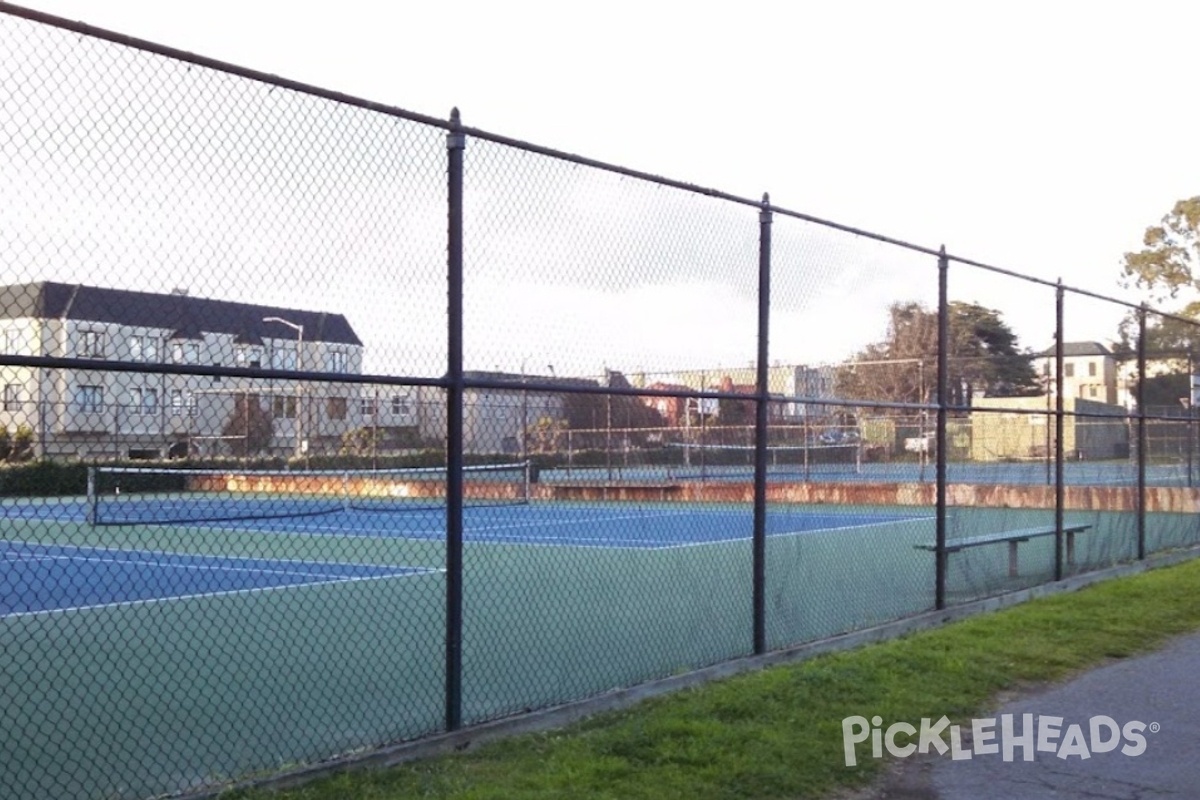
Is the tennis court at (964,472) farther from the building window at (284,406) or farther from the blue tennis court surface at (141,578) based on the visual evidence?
the building window at (284,406)

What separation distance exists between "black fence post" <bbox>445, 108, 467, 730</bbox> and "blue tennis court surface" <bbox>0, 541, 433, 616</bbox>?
581 cm

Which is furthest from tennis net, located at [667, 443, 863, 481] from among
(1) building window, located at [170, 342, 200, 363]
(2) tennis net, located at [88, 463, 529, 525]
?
(1) building window, located at [170, 342, 200, 363]

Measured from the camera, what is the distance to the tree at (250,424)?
6.12m

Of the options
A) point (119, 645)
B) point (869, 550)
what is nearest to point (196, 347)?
point (119, 645)

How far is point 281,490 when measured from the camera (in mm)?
10055

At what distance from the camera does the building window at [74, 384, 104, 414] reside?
4863 millimetres

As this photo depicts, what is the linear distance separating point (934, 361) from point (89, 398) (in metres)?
8.13

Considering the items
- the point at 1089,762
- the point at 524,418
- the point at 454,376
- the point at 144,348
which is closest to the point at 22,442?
the point at 144,348

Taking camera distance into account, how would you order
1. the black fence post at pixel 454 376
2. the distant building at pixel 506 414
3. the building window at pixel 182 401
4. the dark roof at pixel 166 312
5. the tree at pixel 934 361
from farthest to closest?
the tree at pixel 934 361
the distant building at pixel 506 414
the black fence post at pixel 454 376
the building window at pixel 182 401
the dark roof at pixel 166 312

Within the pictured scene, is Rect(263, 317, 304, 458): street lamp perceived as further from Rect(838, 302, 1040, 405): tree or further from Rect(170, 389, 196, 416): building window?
Rect(838, 302, 1040, 405): tree

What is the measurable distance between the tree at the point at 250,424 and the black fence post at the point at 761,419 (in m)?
3.13

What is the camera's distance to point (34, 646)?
31.0ft

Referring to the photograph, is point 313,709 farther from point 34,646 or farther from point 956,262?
point 956,262

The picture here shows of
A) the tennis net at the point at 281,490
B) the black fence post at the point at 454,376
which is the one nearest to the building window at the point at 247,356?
the black fence post at the point at 454,376
